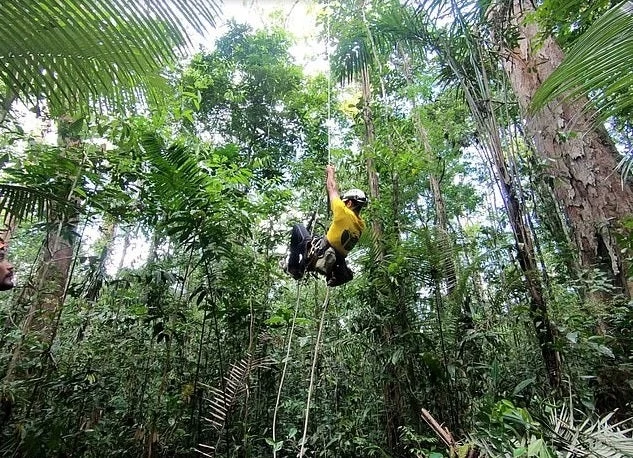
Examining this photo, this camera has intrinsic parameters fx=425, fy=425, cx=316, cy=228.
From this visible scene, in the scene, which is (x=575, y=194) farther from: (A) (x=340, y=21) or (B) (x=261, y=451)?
(B) (x=261, y=451)

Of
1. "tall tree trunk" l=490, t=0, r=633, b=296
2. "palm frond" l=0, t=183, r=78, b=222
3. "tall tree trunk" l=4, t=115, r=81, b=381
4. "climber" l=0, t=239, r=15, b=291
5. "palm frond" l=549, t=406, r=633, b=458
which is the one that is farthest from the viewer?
"tall tree trunk" l=490, t=0, r=633, b=296

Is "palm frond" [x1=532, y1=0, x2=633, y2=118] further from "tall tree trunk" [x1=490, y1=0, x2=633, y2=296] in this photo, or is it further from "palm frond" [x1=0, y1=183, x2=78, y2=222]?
"tall tree trunk" [x1=490, y1=0, x2=633, y2=296]

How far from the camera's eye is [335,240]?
362cm

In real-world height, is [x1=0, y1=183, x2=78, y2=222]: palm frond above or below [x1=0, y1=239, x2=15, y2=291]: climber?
above

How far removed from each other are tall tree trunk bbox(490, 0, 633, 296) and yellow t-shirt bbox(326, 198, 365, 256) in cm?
173

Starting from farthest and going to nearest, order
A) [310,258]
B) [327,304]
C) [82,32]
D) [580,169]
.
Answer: [580,169]
[327,304]
[310,258]
[82,32]

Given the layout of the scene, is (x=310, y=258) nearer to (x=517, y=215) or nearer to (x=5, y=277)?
(x=517, y=215)

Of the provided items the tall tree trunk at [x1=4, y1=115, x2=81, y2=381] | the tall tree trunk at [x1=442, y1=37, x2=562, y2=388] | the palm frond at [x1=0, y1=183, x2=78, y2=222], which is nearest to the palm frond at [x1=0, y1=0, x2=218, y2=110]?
the palm frond at [x1=0, y1=183, x2=78, y2=222]

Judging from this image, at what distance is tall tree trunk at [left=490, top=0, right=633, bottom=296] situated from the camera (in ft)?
13.0

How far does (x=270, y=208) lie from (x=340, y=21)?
2.58m

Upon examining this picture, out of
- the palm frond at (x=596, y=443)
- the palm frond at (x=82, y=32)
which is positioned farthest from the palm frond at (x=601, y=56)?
the palm frond at (x=596, y=443)

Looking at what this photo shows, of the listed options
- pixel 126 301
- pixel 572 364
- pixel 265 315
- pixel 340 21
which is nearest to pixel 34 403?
pixel 126 301

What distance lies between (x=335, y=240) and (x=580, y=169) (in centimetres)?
275

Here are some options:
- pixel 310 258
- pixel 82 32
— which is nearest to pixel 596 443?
pixel 310 258
